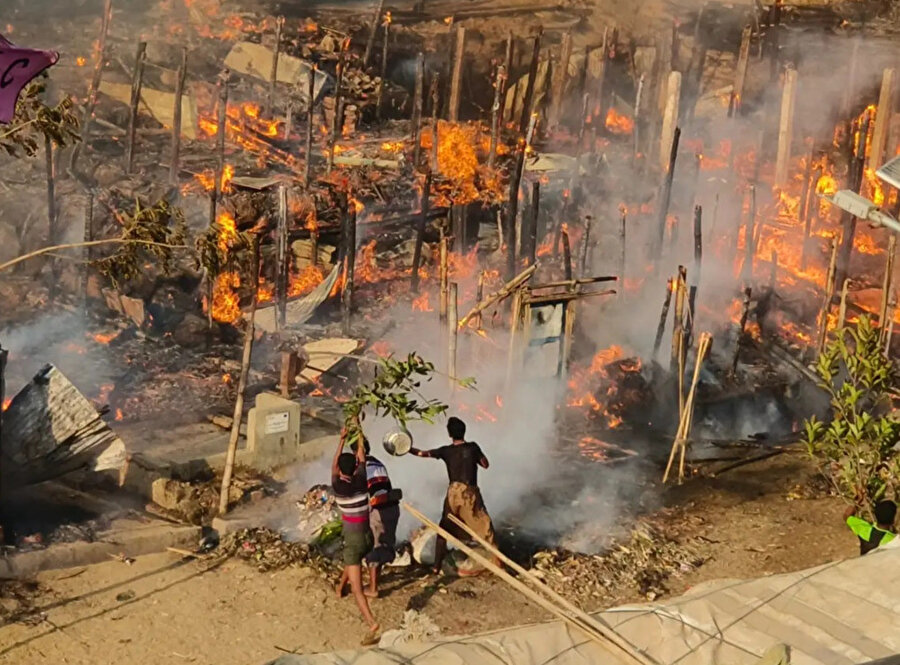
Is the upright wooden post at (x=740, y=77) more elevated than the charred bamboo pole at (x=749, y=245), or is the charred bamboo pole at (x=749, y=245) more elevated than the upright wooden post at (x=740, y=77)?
the upright wooden post at (x=740, y=77)

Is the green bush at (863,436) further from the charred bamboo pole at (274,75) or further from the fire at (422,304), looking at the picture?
the charred bamboo pole at (274,75)

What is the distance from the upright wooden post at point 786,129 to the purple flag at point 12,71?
2255 centimetres

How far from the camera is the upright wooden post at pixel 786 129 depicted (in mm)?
28125

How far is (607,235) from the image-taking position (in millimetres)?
26141

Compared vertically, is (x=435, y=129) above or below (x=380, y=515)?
above

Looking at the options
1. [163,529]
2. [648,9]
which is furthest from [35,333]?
[648,9]

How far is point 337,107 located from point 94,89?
568cm

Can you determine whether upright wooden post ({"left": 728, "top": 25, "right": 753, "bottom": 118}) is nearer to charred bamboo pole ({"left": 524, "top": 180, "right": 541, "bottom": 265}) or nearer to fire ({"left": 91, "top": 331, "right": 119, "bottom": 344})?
charred bamboo pole ({"left": 524, "top": 180, "right": 541, "bottom": 265})

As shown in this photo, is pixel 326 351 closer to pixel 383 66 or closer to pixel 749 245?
pixel 749 245

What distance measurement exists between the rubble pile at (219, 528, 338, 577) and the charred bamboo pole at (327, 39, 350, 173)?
47.5 feet

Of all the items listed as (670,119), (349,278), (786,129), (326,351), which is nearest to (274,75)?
(349,278)

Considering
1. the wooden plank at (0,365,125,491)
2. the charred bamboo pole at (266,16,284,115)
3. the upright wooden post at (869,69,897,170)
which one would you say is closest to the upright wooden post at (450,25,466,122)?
the charred bamboo pole at (266,16,284,115)

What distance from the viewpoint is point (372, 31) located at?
96.1 feet

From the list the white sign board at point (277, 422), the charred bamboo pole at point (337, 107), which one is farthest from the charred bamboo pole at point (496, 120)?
the white sign board at point (277, 422)
